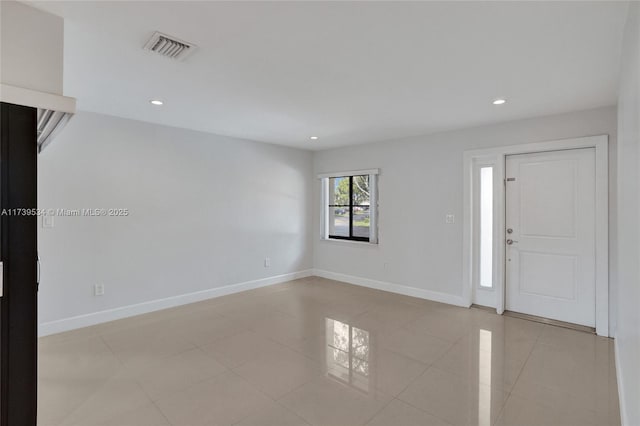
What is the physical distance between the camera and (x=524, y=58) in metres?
2.36

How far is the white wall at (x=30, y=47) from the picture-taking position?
1.68m

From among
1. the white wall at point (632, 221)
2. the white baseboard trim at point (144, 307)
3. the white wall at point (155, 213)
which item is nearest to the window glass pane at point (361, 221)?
the white wall at point (155, 213)

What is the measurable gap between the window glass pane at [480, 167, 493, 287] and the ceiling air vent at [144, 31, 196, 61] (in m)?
3.88

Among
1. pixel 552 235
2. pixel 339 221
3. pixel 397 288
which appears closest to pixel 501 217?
pixel 552 235

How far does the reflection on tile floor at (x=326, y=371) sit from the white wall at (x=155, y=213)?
0.56 metres

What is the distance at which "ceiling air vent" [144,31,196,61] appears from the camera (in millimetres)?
2089

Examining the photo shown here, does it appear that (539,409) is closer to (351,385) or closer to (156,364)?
(351,385)

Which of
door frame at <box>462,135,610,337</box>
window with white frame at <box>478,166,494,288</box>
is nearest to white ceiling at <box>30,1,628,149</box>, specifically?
door frame at <box>462,135,610,337</box>

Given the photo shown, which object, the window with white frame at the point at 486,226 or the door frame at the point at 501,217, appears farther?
the window with white frame at the point at 486,226

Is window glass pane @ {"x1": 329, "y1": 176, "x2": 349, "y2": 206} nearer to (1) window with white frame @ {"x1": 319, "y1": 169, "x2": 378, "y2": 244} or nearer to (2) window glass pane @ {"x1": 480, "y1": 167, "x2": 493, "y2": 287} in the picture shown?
(1) window with white frame @ {"x1": 319, "y1": 169, "x2": 378, "y2": 244}

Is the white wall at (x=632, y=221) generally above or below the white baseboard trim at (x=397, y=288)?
above

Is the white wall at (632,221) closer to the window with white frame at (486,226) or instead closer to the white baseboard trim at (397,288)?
the window with white frame at (486,226)

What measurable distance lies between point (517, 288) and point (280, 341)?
A: 3.08m

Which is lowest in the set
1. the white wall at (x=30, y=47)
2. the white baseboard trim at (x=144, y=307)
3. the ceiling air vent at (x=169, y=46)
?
the white baseboard trim at (x=144, y=307)
